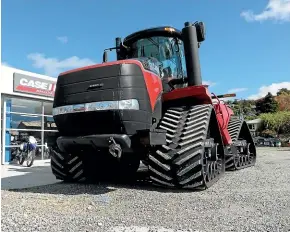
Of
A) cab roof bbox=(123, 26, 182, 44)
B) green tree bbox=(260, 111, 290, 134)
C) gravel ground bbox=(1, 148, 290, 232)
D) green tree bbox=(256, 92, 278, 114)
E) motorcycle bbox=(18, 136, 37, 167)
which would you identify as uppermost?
green tree bbox=(256, 92, 278, 114)

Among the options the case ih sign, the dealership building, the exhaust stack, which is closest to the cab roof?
the exhaust stack

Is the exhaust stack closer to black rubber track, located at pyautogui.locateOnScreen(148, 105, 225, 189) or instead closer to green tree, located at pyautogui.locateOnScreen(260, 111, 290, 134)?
black rubber track, located at pyautogui.locateOnScreen(148, 105, 225, 189)

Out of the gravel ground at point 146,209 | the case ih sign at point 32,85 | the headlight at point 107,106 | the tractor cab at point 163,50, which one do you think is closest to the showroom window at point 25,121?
the case ih sign at point 32,85

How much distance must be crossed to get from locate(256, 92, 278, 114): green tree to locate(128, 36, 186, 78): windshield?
194 ft

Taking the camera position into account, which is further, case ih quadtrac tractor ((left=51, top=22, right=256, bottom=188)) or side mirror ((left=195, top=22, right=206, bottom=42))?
side mirror ((left=195, top=22, right=206, bottom=42))

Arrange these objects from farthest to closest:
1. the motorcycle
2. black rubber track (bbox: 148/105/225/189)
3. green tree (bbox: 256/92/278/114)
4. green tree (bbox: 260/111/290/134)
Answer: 1. green tree (bbox: 256/92/278/114)
2. green tree (bbox: 260/111/290/134)
3. the motorcycle
4. black rubber track (bbox: 148/105/225/189)

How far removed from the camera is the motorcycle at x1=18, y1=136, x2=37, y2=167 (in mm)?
14164

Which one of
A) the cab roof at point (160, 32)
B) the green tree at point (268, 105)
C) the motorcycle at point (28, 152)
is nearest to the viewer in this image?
the cab roof at point (160, 32)

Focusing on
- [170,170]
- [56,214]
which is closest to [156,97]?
[170,170]

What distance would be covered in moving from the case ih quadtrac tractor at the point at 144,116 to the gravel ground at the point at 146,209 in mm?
577

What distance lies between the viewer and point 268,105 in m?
63.8

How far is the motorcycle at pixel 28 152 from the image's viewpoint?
14164 mm

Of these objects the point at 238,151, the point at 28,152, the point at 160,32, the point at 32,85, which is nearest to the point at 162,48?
the point at 160,32

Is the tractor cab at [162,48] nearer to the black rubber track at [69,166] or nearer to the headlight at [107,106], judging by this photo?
the headlight at [107,106]
